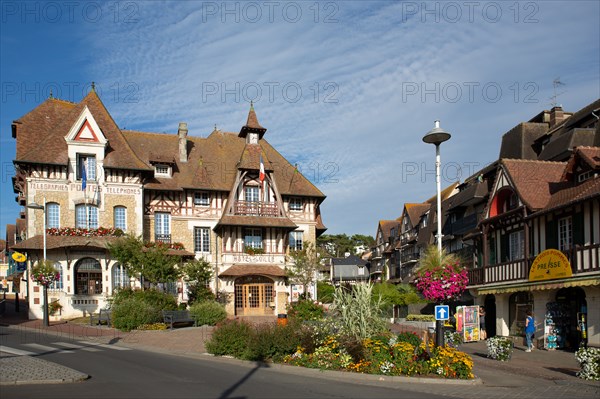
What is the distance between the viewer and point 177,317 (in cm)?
2933

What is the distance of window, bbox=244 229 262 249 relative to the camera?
4156 cm

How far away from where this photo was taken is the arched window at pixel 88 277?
36.2 meters

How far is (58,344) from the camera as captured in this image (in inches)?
871

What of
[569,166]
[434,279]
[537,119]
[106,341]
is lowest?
[106,341]

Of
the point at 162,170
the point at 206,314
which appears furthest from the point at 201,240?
the point at 206,314

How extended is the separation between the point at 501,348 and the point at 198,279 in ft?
69.4

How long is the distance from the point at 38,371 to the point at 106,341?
10.1 m

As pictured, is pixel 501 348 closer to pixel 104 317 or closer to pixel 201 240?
pixel 104 317

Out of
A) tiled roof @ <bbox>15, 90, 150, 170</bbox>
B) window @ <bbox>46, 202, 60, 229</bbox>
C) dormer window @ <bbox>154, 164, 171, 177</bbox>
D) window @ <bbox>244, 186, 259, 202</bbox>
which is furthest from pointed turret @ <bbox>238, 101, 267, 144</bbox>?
window @ <bbox>46, 202, 60, 229</bbox>

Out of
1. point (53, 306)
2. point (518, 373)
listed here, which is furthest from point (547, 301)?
point (53, 306)

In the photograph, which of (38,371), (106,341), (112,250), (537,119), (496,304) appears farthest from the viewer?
(537,119)

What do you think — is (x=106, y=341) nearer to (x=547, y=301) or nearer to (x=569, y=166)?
(x=547, y=301)

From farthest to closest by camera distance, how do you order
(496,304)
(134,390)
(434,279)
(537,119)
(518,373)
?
(537,119), (496,304), (434,279), (518,373), (134,390)

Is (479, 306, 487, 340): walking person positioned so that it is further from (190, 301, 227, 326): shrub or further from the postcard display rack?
(190, 301, 227, 326): shrub
